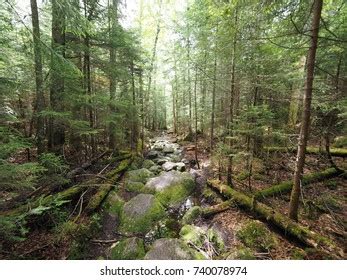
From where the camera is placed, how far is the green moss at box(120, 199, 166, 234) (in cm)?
588

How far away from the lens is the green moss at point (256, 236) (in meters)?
4.57

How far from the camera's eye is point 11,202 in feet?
17.0

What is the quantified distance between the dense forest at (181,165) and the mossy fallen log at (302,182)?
36 millimetres

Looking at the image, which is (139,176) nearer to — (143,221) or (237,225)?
(143,221)

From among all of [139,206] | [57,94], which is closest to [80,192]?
[139,206]

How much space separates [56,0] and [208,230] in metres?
6.94

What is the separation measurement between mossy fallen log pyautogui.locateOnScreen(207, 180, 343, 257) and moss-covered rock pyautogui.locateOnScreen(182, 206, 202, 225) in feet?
3.68

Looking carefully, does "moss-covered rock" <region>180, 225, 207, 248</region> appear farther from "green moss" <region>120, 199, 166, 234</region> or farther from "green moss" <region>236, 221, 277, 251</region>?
"green moss" <region>120, 199, 166, 234</region>

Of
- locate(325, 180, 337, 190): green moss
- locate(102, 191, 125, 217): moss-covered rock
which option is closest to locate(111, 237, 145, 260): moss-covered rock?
locate(102, 191, 125, 217): moss-covered rock

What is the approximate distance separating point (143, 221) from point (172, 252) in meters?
1.86

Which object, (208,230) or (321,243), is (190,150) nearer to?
(208,230)

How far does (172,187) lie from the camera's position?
7875mm

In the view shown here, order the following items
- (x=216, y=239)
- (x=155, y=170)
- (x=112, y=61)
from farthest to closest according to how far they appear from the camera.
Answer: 1. (x=155, y=170)
2. (x=112, y=61)
3. (x=216, y=239)
